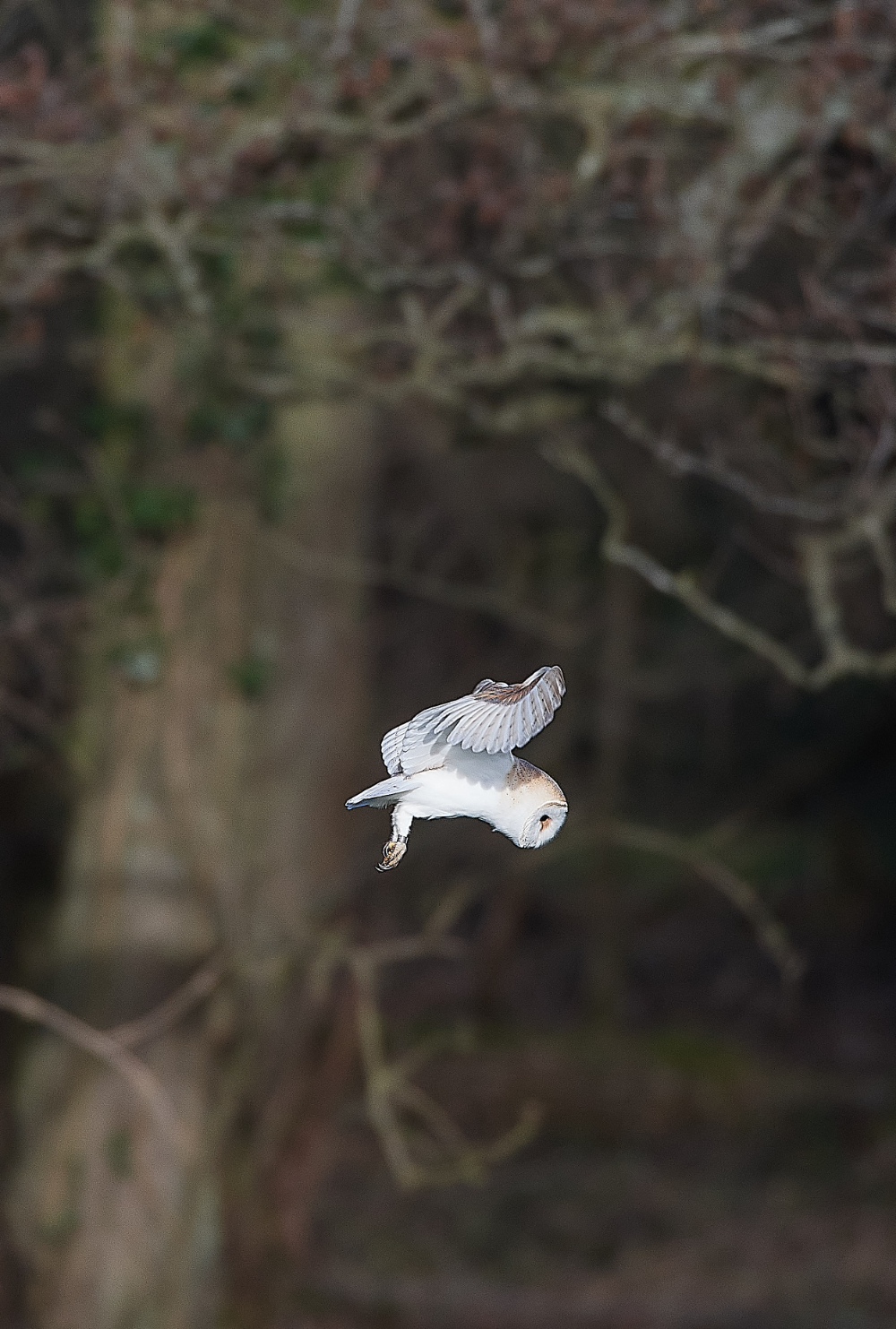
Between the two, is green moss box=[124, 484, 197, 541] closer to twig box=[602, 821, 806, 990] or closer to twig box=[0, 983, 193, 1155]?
twig box=[0, 983, 193, 1155]

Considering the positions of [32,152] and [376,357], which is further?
[376,357]

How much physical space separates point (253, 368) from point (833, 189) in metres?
2.47

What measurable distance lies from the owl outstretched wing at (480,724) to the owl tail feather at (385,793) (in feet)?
0.04

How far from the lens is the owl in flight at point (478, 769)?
1.16m

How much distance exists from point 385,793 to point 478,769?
0.10 m

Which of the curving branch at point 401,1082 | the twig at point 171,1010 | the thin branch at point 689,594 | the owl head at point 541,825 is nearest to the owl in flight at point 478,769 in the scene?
the owl head at point 541,825

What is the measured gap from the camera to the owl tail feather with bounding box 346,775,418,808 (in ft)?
3.81

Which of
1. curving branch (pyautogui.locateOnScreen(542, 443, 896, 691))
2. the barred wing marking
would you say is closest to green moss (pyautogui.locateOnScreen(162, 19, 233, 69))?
curving branch (pyautogui.locateOnScreen(542, 443, 896, 691))

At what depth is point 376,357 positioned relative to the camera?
6320mm

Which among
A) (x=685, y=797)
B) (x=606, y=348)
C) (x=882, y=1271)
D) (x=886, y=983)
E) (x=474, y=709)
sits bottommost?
(x=474, y=709)

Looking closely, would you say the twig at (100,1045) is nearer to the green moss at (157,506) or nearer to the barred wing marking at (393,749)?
the green moss at (157,506)

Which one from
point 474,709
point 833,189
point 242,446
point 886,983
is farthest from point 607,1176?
point 474,709

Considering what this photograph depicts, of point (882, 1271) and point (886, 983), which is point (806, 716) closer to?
point (886, 983)

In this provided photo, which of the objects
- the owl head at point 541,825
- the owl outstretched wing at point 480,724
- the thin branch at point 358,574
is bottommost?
the owl head at point 541,825
